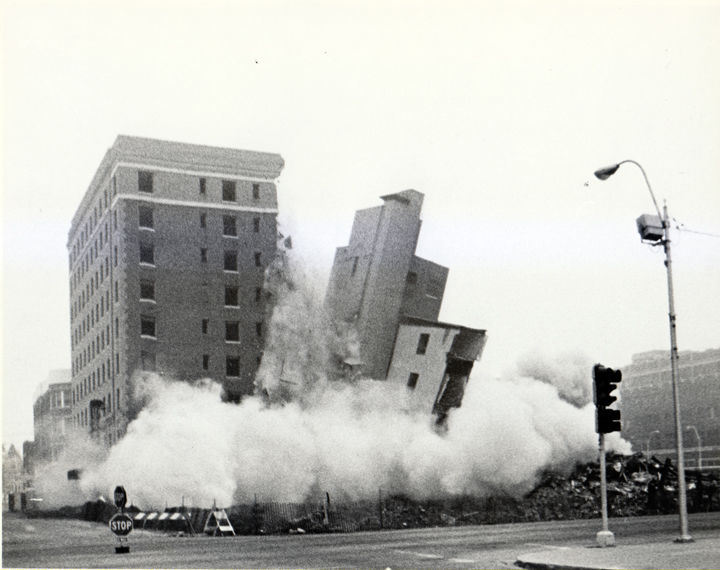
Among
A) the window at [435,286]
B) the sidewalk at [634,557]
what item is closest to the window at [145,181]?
the window at [435,286]

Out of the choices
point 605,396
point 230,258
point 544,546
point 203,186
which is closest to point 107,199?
point 203,186

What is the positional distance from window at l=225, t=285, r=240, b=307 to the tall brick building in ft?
0.08

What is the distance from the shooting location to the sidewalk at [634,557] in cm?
1501

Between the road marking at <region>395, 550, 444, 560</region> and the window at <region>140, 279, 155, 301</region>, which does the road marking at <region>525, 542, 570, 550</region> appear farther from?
the window at <region>140, 279, 155, 301</region>

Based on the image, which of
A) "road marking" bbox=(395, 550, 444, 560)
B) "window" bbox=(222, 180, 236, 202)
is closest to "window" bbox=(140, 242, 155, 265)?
"window" bbox=(222, 180, 236, 202)

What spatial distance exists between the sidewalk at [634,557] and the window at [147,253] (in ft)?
37.1

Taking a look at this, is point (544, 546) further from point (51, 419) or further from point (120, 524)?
point (51, 419)

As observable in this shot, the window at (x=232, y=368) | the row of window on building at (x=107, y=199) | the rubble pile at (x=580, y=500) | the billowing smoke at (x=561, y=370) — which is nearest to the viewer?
the billowing smoke at (x=561, y=370)

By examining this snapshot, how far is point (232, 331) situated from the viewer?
80.3 ft

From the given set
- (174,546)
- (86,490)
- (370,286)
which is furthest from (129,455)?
(370,286)

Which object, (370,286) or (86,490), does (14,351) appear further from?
(370,286)

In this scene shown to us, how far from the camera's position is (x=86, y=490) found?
23.5 meters

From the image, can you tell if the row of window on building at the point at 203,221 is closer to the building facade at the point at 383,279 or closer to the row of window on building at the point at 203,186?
the row of window on building at the point at 203,186

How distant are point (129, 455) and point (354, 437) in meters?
5.21
